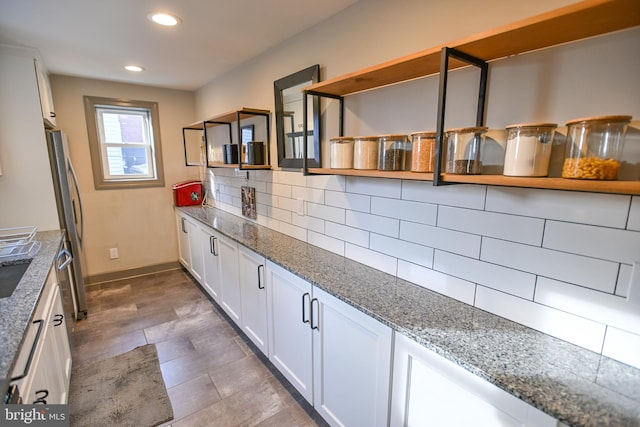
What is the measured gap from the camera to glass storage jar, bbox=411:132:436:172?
1225 millimetres

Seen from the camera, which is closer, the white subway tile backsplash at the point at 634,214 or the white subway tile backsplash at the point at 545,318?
the white subway tile backsplash at the point at 634,214

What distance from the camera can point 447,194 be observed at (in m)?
1.36

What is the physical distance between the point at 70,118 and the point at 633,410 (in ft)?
15.0

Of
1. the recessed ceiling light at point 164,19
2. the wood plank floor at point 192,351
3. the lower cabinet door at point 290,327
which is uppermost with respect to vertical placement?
the recessed ceiling light at point 164,19

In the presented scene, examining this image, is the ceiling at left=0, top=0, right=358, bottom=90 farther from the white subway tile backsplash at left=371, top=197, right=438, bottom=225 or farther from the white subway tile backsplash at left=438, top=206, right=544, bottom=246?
the white subway tile backsplash at left=438, top=206, right=544, bottom=246

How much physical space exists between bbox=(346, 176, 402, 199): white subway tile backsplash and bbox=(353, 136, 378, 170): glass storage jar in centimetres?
17

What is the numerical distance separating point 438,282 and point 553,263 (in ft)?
1.56

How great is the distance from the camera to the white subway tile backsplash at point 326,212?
6.41ft

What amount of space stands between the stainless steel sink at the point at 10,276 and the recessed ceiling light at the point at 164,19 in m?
1.68

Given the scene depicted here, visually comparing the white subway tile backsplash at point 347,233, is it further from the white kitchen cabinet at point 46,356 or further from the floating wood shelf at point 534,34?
the white kitchen cabinet at point 46,356

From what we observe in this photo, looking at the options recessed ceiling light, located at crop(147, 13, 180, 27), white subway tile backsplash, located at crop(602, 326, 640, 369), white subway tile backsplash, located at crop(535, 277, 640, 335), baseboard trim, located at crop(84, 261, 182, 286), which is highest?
recessed ceiling light, located at crop(147, 13, 180, 27)

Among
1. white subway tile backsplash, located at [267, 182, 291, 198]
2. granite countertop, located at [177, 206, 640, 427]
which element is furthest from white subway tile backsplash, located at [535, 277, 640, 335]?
white subway tile backsplash, located at [267, 182, 291, 198]

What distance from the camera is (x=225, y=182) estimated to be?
3490mm
